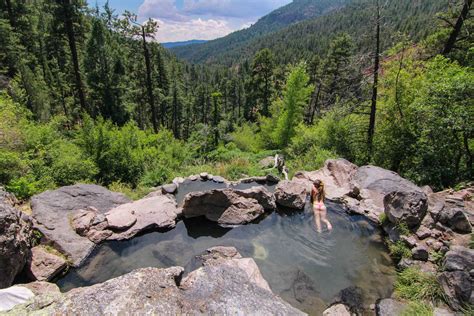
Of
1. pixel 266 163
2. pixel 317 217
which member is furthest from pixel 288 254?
pixel 266 163

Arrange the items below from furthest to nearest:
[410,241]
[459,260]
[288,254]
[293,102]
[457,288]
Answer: [293,102]
[288,254]
[410,241]
[459,260]
[457,288]

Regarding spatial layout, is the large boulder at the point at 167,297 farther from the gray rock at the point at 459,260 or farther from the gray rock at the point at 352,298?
the gray rock at the point at 459,260

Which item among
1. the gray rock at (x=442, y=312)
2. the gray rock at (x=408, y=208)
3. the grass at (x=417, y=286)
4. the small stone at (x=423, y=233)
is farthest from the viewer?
the gray rock at (x=408, y=208)

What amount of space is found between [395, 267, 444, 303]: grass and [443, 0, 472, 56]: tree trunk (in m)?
11.0

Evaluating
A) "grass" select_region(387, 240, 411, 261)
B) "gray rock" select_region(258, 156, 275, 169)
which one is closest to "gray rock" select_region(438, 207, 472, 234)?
"grass" select_region(387, 240, 411, 261)

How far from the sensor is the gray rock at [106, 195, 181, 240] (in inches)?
293

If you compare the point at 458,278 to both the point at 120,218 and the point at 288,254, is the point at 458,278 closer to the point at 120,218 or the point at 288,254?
the point at 288,254

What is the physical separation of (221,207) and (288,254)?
2.80 metres

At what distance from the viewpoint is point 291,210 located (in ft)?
29.7

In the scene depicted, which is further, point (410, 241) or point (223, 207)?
point (223, 207)

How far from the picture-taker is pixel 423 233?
6.72 meters

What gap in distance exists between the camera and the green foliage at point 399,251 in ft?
21.3

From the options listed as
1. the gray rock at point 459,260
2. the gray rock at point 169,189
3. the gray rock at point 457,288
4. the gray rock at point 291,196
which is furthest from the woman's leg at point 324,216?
the gray rock at point 169,189

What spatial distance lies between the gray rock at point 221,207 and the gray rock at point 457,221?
526cm
